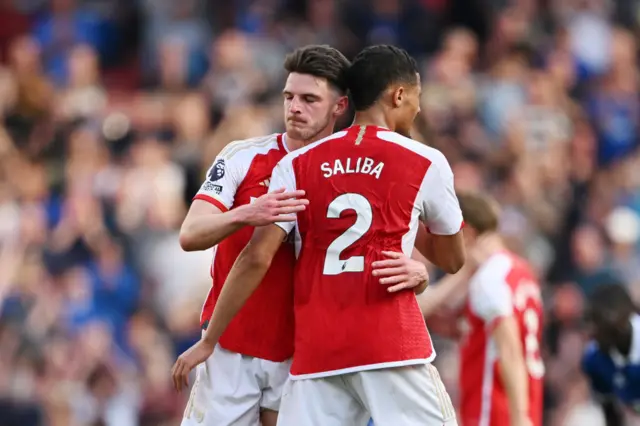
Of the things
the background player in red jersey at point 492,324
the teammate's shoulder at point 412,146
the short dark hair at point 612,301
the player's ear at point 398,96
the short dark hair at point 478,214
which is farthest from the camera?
the short dark hair at point 478,214

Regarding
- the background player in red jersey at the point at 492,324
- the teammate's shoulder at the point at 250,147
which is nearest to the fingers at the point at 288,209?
the teammate's shoulder at the point at 250,147

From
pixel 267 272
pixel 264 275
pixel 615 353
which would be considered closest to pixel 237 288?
pixel 264 275

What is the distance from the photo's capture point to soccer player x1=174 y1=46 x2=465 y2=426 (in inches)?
219

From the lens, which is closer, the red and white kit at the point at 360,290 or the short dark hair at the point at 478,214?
the red and white kit at the point at 360,290

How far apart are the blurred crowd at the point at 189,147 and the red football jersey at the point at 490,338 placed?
228 centimetres

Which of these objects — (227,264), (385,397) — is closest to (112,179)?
(227,264)

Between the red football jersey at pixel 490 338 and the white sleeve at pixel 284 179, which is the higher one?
the white sleeve at pixel 284 179

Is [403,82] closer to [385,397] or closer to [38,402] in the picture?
[385,397]

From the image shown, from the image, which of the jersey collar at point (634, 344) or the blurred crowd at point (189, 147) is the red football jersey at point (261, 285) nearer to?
the jersey collar at point (634, 344)

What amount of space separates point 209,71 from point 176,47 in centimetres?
52

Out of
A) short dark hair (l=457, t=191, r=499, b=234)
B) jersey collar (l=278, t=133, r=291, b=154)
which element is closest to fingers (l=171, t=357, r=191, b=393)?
jersey collar (l=278, t=133, r=291, b=154)

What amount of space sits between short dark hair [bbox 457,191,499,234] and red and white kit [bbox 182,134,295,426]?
8.39ft

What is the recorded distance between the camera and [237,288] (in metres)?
5.77

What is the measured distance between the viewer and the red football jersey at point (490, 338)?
321 inches
